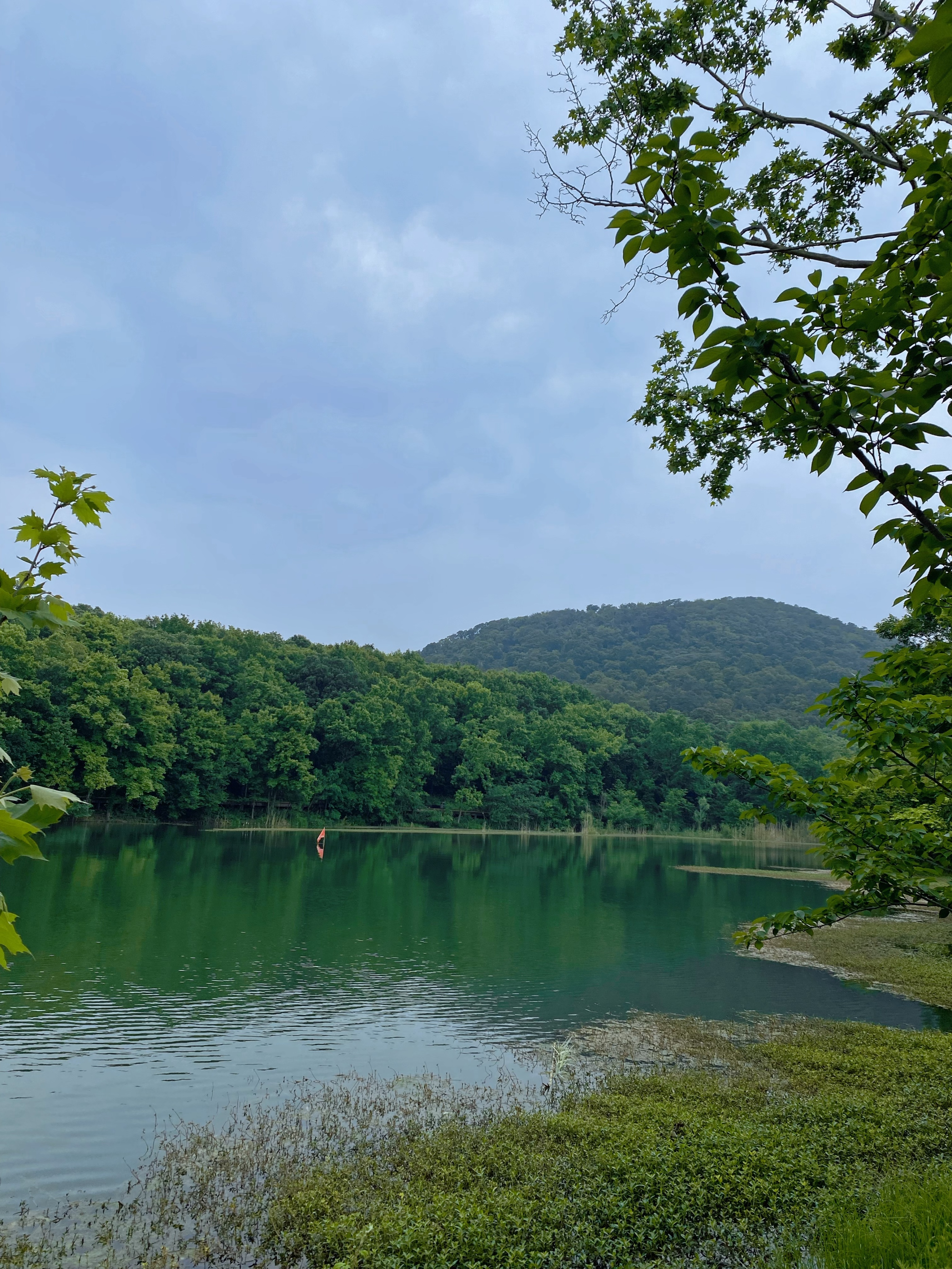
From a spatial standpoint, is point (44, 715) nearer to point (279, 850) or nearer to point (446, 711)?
point (279, 850)

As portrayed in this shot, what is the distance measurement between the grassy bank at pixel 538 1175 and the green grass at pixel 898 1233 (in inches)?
6.5

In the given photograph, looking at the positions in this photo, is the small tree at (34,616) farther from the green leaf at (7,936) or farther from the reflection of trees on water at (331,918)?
the reflection of trees on water at (331,918)

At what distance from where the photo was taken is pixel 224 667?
73875mm

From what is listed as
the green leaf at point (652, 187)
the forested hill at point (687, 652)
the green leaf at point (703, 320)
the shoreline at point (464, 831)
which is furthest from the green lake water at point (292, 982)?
the forested hill at point (687, 652)

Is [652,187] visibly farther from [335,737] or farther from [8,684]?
[335,737]

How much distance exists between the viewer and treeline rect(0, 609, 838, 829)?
190 ft

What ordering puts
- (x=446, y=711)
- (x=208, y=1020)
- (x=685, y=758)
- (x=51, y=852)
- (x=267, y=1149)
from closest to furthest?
(x=685, y=758), (x=267, y=1149), (x=208, y=1020), (x=51, y=852), (x=446, y=711)

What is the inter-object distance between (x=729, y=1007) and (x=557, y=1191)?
1208cm

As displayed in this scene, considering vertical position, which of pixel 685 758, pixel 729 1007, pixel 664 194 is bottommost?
pixel 729 1007

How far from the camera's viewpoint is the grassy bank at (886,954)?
66.1ft

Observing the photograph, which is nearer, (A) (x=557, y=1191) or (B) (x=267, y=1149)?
(A) (x=557, y=1191)

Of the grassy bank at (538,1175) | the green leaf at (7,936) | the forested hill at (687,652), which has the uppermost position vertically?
the forested hill at (687,652)

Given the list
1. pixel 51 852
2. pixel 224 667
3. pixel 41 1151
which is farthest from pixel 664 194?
pixel 224 667

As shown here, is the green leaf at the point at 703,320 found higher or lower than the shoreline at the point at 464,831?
higher
